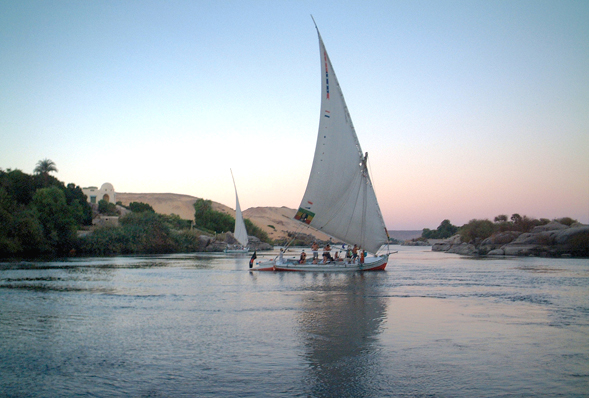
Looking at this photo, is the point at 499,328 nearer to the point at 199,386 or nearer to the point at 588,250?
the point at 199,386

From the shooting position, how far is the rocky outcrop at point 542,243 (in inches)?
2477

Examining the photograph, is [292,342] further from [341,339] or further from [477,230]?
[477,230]

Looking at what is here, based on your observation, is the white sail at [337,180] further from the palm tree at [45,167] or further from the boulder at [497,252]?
the palm tree at [45,167]

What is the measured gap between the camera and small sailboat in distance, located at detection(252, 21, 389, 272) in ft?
121

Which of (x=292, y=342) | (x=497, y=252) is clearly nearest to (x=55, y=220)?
(x=292, y=342)

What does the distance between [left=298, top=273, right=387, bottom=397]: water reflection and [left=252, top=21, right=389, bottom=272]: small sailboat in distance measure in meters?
12.2

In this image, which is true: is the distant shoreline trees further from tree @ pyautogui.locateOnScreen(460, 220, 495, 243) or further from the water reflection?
the water reflection

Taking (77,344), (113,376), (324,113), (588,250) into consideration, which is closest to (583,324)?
(113,376)

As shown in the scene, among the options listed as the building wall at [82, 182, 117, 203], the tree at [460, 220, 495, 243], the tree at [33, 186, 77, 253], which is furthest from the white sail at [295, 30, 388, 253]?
the building wall at [82, 182, 117, 203]

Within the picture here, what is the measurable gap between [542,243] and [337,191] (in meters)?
42.5

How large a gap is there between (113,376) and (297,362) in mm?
4040

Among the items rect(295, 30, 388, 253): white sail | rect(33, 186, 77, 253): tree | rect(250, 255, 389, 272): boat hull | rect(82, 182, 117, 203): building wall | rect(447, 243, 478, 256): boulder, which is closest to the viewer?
rect(295, 30, 388, 253): white sail

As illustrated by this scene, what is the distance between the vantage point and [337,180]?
37.6 meters

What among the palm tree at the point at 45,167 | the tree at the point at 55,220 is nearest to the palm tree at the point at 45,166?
the palm tree at the point at 45,167
